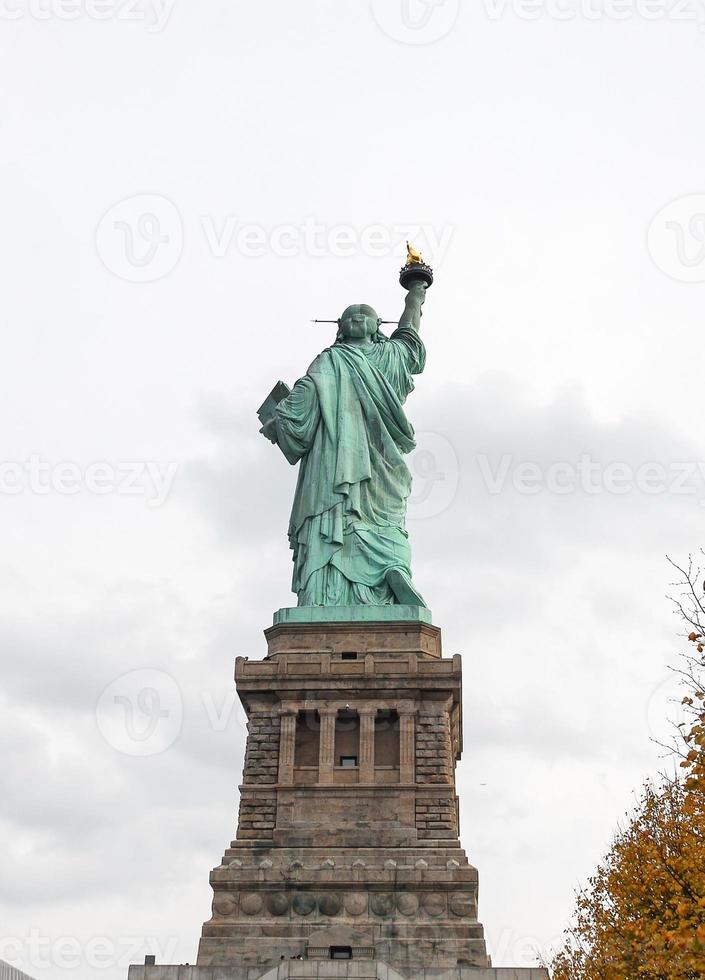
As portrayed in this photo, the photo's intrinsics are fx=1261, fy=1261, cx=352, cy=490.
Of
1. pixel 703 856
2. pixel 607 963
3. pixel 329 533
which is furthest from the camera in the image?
pixel 329 533

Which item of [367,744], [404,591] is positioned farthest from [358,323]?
[367,744]

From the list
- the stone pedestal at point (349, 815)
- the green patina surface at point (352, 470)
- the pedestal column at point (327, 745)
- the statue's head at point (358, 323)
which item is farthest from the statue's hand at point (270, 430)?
the pedestal column at point (327, 745)

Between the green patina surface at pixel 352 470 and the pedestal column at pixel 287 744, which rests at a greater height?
the green patina surface at pixel 352 470

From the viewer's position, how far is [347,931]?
27.6 meters

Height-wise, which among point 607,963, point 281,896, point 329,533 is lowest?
point 607,963

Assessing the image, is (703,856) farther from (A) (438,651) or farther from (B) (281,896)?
(A) (438,651)

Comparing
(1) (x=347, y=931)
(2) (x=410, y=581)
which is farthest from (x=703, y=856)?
(2) (x=410, y=581)

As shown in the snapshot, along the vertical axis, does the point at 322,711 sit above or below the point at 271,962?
above

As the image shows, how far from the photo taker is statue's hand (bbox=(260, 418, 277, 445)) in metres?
36.9

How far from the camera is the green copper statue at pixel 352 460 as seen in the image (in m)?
34.2

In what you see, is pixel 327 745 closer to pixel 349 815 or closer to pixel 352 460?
pixel 349 815

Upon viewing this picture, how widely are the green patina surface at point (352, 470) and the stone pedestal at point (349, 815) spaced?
1.53m

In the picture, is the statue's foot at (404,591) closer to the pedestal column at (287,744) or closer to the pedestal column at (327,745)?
the pedestal column at (327,745)

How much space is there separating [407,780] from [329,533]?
7.68 metres
